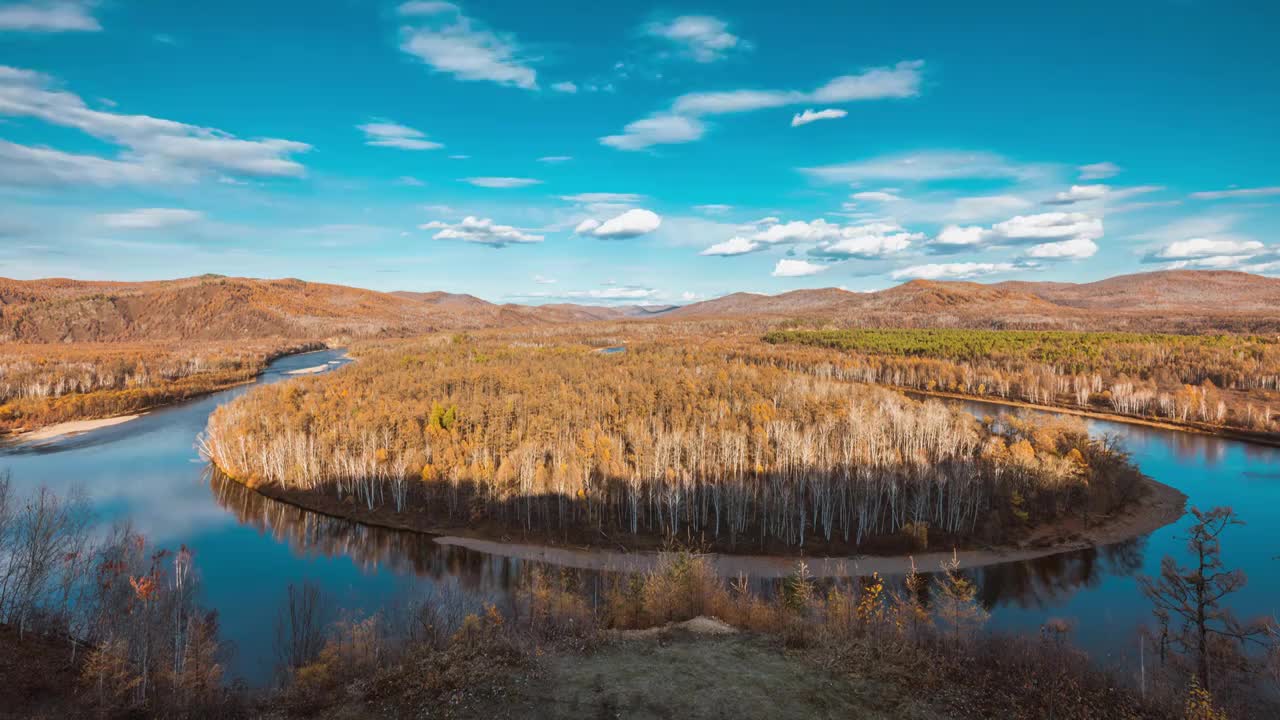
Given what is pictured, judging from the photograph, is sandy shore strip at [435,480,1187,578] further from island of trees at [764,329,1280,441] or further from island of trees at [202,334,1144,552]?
island of trees at [764,329,1280,441]

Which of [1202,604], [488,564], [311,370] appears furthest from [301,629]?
[311,370]

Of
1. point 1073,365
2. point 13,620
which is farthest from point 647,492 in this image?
point 1073,365

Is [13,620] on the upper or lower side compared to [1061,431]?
lower

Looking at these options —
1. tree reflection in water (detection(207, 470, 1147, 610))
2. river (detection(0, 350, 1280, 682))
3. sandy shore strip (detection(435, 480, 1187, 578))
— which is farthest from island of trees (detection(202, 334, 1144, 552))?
river (detection(0, 350, 1280, 682))

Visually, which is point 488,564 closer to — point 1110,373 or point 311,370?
point 1110,373

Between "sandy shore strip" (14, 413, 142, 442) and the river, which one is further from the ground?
"sandy shore strip" (14, 413, 142, 442)

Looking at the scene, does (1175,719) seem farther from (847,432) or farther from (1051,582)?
(847,432)
